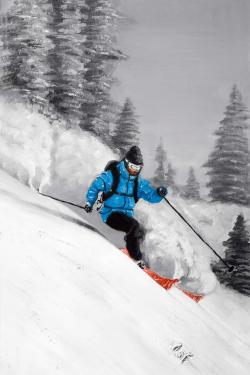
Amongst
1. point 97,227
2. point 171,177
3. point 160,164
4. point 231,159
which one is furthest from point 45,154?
point 171,177

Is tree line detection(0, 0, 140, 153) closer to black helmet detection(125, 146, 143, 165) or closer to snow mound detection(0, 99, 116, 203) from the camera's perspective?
snow mound detection(0, 99, 116, 203)

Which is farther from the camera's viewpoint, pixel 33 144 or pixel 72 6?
pixel 72 6

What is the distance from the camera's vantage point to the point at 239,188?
77.5ft

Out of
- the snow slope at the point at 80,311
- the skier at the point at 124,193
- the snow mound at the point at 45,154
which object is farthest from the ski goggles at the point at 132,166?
the snow mound at the point at 45,154

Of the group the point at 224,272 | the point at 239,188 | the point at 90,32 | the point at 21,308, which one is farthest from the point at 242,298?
the point at 21,308

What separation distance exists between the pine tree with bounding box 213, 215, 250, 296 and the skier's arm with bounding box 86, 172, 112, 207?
1025 centimetres

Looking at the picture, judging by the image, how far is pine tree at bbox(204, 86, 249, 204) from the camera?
23703 millimetres

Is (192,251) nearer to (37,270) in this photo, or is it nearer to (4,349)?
(37,270)

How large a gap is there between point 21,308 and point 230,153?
21.6 m

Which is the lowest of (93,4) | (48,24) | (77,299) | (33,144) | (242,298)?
(242,298)

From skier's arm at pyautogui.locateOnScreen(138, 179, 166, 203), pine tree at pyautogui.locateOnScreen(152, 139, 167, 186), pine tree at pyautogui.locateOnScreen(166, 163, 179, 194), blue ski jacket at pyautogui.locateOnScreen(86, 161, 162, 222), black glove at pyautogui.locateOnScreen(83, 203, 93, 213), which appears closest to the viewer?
black glove at pyautogui.locateOnScreen(83, 203, 93, 213)

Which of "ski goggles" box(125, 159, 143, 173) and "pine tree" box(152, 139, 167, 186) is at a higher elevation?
"ski goggles" box(125, 159, 143, 173)

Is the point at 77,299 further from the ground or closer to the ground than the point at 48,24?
closer to the ground

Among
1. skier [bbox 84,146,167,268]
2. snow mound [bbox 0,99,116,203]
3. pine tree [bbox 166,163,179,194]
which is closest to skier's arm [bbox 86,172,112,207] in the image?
skier [bbox 84,146,167,268]
